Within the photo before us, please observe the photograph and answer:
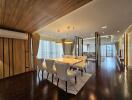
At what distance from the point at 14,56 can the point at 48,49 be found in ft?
14.3

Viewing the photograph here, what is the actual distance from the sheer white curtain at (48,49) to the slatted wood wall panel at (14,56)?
245 cm

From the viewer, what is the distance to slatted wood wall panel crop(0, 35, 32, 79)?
475 centimetres

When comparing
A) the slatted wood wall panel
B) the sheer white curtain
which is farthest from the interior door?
the slatted wood wall panel

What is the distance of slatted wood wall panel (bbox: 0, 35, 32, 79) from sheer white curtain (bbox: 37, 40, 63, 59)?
2454mm

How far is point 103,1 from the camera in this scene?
262cm

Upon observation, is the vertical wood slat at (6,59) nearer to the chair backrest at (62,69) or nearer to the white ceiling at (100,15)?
the white ceiling at (100,15)

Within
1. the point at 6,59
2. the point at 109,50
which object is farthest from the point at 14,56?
the point at 109,50

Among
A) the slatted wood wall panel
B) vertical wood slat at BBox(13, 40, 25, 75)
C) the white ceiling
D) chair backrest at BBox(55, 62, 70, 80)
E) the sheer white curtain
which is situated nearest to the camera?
the white ceiling

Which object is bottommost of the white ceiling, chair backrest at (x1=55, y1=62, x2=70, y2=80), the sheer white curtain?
chair backrest at (x1=55, y1=62, x2=70, y2=80)

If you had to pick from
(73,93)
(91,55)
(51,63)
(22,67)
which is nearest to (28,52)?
(22,67)

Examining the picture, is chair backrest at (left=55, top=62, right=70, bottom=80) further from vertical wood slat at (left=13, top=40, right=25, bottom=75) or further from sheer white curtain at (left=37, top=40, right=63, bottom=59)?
sheer white curtain at (left=37, top=40, right=63, bottom=59)

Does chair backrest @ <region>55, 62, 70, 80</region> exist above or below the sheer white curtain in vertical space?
below

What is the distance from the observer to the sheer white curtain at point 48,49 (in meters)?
8.81

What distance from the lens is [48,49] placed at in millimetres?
9461
